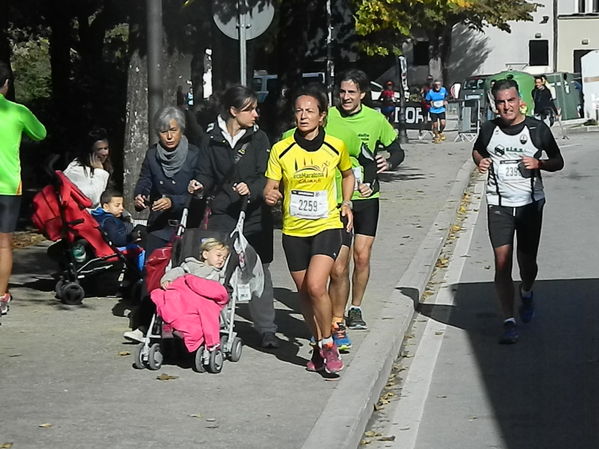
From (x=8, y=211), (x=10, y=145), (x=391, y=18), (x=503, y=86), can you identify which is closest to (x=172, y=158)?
(x=10, y=145)

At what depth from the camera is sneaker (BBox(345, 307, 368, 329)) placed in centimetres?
984

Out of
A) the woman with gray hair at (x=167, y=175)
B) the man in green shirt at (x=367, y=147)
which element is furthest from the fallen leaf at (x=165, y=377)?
the woman with gray hair at (x=167, y=175)

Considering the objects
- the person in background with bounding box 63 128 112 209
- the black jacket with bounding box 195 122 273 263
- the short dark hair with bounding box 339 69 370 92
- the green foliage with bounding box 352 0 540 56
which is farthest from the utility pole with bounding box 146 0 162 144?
the green foliage with bounding box 352 0 540 56

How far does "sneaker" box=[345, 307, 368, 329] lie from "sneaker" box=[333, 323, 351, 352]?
0.79m

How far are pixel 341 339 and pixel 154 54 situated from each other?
3317mm

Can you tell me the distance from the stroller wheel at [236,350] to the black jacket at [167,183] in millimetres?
1359

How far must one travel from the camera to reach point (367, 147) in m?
9.41

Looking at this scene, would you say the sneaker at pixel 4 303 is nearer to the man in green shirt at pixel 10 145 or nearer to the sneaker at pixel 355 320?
the man in green shirt at pixel 10 145

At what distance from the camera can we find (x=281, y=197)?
26.9ft

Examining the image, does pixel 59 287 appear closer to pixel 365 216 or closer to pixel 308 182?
pixel 365 216

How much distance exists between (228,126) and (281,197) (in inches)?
41.8

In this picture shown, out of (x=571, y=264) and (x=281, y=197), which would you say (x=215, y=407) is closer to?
(x=281, y=197)

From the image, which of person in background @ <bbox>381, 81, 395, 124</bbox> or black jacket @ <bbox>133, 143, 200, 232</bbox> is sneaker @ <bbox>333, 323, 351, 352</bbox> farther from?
person in background @ <bbox>381, 81, 395, 124</bbox>

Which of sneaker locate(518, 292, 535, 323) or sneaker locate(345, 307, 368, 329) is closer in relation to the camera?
sneaker locate(345, 307, 368, 329)
